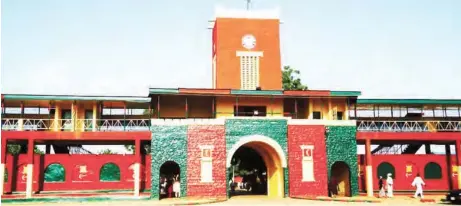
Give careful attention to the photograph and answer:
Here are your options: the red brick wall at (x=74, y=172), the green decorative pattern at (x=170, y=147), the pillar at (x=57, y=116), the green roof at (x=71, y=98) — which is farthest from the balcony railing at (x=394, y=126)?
the pillar at (x=57, y=116)

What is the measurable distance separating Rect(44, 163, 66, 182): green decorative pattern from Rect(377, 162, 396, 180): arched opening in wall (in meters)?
20.4

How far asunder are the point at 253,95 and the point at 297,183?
572 cm

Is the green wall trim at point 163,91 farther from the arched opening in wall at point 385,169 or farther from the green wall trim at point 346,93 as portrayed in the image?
the arched opening in wall at point 385,169

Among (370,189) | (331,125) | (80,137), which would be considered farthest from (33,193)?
(370,189)

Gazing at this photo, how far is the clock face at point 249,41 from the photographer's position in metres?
31.8

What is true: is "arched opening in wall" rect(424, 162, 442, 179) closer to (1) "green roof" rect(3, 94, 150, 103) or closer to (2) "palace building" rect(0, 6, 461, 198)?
(2) "palace building" rect(0, 6, 461, 198)

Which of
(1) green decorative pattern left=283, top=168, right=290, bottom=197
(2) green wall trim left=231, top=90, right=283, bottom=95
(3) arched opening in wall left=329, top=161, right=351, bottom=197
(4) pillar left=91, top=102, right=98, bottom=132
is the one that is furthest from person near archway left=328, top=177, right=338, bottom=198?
(4) pillar left=91, top=102, right=98, bottom=132

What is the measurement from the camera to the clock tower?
103 ft

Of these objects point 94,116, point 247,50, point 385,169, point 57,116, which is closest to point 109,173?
point 94,116

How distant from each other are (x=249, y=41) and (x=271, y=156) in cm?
847

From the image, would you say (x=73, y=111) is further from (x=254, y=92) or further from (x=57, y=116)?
(x=254, y=92)

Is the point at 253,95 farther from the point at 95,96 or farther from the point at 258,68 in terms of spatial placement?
the point at 95,96

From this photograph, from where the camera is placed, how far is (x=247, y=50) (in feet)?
104

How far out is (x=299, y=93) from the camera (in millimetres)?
27859
